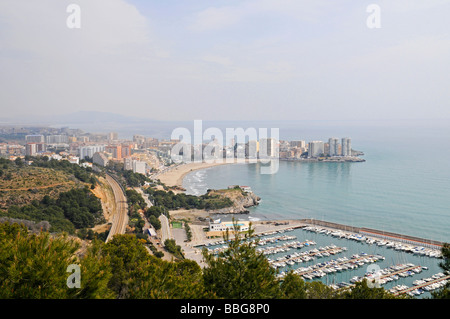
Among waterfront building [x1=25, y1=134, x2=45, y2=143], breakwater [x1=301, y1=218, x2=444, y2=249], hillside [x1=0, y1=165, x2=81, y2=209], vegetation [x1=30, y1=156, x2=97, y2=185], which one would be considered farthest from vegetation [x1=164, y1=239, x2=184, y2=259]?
waterfront building [x1=25, y1=134, x2=45, y2=143]

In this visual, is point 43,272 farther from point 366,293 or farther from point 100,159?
point 100,159

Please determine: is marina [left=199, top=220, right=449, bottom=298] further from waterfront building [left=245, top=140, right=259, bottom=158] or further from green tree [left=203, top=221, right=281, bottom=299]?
waterfront building [left=245, top=140, right=259, bottom=158]

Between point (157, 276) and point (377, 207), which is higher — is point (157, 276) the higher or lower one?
the higher one

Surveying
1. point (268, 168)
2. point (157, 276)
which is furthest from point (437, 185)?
point (157, 276)

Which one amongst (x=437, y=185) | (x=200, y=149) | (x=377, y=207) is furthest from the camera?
(x=200, y=149)

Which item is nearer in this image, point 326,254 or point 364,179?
point 326,254
